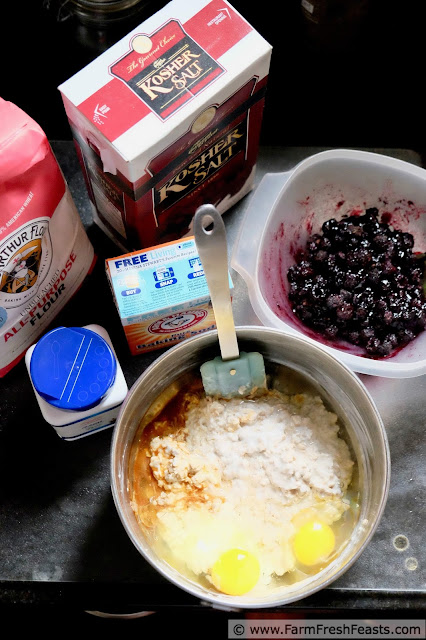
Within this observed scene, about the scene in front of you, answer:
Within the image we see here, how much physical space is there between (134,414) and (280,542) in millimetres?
292

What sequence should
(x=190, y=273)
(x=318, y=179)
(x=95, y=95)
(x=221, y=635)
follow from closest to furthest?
(x=95, y=95)
(x=190, y=273)
(x=318, y=179)
(x=221, y=635)

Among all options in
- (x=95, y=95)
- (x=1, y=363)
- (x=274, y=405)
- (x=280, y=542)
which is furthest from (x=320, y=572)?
(x=95, y=95)

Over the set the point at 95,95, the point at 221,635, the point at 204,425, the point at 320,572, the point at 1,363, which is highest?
the point at 95,95

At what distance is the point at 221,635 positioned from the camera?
1.70 m

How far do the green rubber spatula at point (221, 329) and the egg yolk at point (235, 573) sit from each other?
25 cm

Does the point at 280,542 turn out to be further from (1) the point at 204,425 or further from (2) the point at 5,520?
(2) the point at 5,520

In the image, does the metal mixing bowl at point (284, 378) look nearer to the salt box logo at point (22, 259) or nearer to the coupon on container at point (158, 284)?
the coupon on container at point (158, 284)

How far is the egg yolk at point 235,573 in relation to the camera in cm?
105

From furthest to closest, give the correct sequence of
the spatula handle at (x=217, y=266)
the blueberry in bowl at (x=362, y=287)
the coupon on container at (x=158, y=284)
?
the blueberry in bowl at (x=362, y=287) < the coupon on container at (x=158, y=284) < the spatula handle at (x=217, y=266)

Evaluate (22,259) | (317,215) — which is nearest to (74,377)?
(22,259)

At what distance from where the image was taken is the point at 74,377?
1075 mm

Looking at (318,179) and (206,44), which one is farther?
(318,179)

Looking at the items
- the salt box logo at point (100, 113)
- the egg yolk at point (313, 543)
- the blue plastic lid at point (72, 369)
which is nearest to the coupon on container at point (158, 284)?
the blue plastic lid at point (72, 369)

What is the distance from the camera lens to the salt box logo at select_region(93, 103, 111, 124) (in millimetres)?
1003
